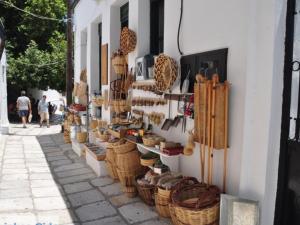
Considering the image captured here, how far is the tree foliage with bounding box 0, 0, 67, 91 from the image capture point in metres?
16.5

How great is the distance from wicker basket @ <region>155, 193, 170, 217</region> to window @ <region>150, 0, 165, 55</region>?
242 centimetres

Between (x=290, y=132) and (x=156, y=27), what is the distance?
10.4 feet

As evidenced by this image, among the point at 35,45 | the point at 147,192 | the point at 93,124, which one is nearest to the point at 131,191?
the point at 147,192

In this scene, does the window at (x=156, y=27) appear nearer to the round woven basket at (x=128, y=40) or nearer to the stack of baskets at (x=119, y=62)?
the round woven basket at (x=128, y=40)

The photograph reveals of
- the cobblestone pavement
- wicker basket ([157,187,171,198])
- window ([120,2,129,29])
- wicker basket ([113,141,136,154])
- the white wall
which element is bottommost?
the cobblestone pavement

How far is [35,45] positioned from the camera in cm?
1738

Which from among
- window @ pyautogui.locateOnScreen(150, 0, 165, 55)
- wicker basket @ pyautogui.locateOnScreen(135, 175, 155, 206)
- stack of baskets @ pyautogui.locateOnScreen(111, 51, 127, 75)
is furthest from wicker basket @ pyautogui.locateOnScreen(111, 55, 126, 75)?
wicker basket @ pyautogui.locateOnScreen(135, 175, 155, 206)

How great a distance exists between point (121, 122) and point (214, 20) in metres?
2.83

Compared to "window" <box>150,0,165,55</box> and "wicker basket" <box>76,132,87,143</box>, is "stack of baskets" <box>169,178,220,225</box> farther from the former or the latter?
"wicker basket" <box>76,132,87,143</box>

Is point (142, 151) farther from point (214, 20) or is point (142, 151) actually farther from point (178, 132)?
point (214, 20)

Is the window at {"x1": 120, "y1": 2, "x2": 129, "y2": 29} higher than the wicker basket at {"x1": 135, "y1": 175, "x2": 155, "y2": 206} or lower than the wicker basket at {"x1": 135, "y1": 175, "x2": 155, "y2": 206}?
higher

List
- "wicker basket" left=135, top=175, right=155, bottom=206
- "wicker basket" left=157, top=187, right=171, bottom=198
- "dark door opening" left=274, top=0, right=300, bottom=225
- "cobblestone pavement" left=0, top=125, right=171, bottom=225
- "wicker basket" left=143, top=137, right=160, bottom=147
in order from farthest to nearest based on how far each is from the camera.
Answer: "wicker basket" left=143, top=137, right=160, bottom=147 < "wicker basket" left=135, top=175, right=155, bottom=206 < "cobblestone pavement" left=0, top=125, right=171, bottom=225 < "wicker basket" left=157, top=187, right=171, bottom=198 < "dark door opening" left=274, top=0, right=300, bottom=225

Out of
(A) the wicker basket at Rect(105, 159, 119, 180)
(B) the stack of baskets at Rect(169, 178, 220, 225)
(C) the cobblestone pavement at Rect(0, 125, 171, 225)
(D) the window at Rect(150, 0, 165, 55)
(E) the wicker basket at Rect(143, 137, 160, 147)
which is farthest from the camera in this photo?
(A) the wicker basket at Rect(105, 159, 119, 180)

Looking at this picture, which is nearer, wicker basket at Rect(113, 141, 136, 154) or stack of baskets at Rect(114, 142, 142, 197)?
stack of baskets at Rect(114, 142, 142, 197)
